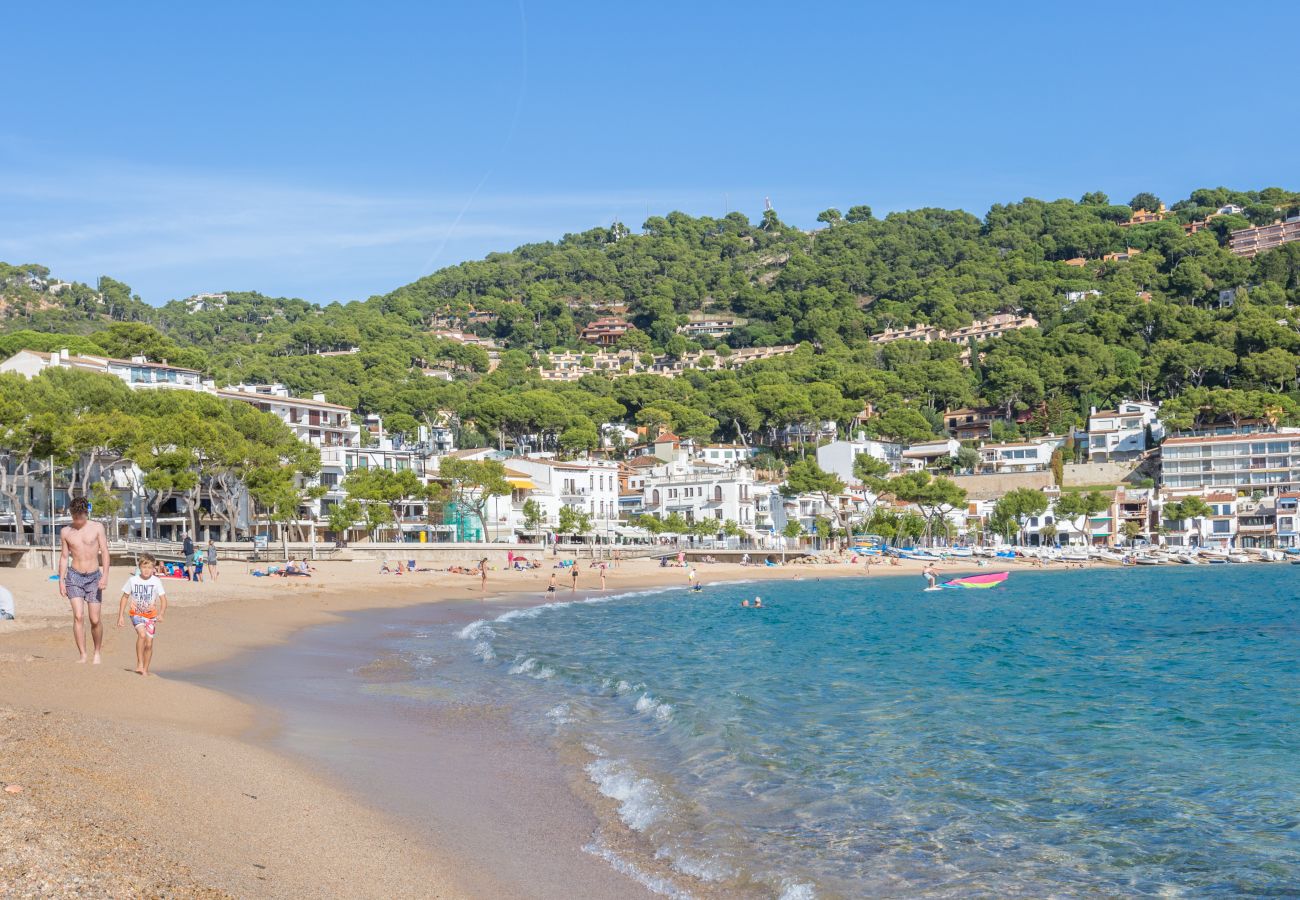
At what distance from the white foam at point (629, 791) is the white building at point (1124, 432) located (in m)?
115

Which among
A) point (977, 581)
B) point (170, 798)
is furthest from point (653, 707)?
point (977, 581)

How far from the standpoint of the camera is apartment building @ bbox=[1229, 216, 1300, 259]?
18400 centimetres

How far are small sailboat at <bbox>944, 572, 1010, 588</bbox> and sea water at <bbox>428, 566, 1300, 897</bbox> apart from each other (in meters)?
27.8

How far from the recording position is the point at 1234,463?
110 m

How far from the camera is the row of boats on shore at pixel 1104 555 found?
3725 inches

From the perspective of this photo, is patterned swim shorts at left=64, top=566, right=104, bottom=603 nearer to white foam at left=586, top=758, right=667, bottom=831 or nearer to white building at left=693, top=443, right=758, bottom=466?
white foam at left=586, top=758, right=667, bottom=831

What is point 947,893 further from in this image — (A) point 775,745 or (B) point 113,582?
(B) point 113,582

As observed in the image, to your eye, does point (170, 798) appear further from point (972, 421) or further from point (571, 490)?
point (972, 421)

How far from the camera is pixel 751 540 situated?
9538 cm

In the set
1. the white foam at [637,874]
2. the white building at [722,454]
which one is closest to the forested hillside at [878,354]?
the white building at [722,454]

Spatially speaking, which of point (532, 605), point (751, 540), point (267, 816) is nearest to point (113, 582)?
point (532, 605)

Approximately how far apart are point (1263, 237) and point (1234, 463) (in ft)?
304

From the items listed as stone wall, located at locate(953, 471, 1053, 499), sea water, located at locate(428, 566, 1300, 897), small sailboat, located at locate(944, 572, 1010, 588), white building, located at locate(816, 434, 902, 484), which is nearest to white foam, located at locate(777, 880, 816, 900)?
sea water, located at locate(428, 566, 1300, 897)

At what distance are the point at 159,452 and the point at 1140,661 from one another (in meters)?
46.7
